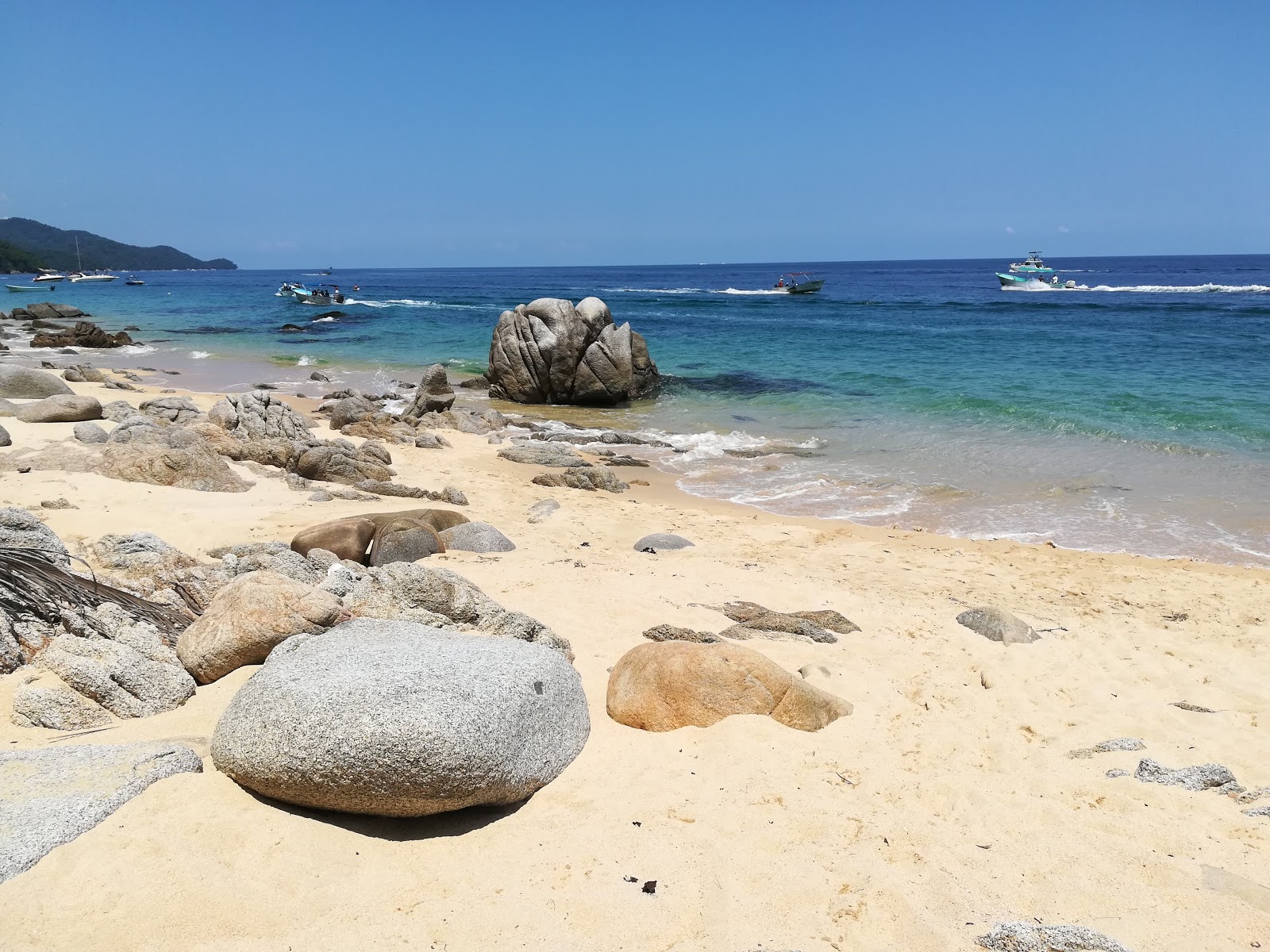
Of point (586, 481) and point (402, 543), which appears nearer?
point (402, 543)

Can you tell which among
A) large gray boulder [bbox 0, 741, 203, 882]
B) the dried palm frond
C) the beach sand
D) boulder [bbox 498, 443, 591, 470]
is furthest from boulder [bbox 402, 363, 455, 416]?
large gray boulder [bbox 0, 741, 203, 882]

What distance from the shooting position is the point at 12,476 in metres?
9.27

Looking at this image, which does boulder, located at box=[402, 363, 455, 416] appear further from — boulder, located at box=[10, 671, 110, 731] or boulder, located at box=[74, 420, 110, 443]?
boulder, located at box=[10, 671, 110, 731]

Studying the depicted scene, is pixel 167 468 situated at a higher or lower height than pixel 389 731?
higher

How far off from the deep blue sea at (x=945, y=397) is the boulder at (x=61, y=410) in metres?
9.65

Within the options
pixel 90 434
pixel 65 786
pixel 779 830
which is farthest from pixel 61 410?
pixel 779 830

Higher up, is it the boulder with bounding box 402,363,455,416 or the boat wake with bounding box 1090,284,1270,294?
the boat wake with bounding box 1090,284,1270,294

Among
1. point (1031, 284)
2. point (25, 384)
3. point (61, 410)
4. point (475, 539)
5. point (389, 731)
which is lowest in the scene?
point (475, 539)

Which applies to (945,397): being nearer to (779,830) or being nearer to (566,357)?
(566,357)

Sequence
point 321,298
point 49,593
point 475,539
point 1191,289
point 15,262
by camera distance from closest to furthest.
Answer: point 49,593, point 475,539, point 321,298, point 1191,289, point 15,262

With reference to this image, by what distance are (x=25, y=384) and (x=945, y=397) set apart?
1992 centimetres

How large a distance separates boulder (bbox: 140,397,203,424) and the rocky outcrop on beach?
71.5 ft

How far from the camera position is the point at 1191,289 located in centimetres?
6481

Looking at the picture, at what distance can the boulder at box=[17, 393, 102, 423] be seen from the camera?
509 inches
